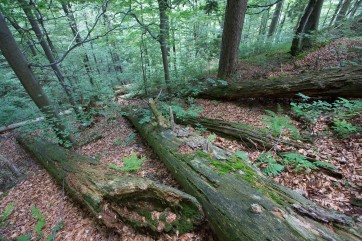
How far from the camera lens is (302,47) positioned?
354 inches

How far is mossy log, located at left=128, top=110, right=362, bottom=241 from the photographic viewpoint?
1987mm

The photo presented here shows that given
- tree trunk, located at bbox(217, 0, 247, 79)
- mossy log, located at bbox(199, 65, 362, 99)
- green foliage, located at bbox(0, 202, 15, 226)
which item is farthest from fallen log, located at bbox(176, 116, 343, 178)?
green foliage, located at bbox(0, 202, 15, 226)

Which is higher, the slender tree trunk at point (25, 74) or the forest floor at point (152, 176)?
the slender tree trunk at point (25, 74)

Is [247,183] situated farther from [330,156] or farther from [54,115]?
[54,115]

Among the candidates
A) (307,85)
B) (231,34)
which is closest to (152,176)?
(307,85)

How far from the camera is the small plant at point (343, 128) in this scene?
375 cm

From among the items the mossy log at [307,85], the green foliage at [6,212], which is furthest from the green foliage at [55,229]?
the mossy log at [307,85]

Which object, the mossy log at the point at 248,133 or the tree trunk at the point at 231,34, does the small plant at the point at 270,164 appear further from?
the tree trunk at the point at 231,34

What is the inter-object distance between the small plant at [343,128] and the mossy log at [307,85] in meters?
1.53

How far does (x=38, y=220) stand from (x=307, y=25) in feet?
42.4

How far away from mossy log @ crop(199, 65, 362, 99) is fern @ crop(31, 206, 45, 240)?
6.94 meters

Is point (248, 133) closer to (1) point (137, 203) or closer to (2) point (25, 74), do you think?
(1) point (137, 203)

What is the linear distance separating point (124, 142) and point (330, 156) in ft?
19.2

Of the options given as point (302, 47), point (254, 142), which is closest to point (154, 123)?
point (254, 142)
